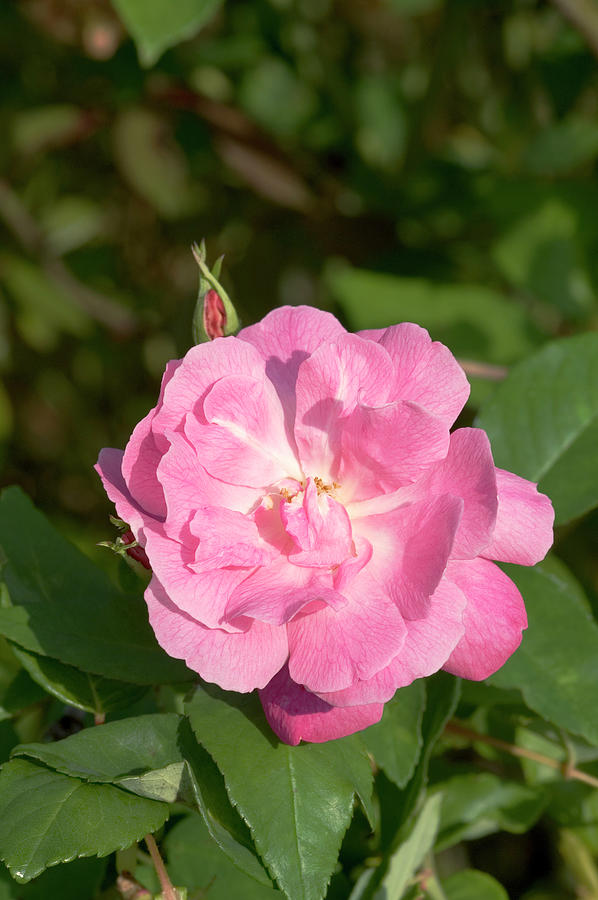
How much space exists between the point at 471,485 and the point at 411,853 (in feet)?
1.29

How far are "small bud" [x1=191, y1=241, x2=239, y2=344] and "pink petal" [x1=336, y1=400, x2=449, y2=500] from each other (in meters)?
0.15

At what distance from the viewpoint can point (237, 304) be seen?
2.27 m

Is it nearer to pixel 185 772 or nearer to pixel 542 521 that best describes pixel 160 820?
pixel 185 772

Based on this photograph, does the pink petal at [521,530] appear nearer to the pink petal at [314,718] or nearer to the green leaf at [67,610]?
the pink petal at [314,718]

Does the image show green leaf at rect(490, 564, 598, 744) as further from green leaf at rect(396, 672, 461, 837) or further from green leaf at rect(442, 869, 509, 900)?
green leaf at rect(442, 869, 509, 900)

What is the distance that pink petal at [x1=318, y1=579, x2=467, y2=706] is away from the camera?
64cm

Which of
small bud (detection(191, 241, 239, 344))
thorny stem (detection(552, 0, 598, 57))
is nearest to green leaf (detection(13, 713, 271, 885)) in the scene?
small bud (detection(191, 241, 239, 344))

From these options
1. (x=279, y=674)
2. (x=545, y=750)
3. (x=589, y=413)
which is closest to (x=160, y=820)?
(x=279, y=674)

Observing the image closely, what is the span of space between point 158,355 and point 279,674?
1531 mm

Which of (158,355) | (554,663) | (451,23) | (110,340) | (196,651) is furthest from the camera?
(110,340)

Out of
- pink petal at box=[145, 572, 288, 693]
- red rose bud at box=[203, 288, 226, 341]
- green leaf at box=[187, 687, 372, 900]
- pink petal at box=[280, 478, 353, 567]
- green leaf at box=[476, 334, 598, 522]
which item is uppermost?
red rose bud at box=[203, 288, 226, 341]

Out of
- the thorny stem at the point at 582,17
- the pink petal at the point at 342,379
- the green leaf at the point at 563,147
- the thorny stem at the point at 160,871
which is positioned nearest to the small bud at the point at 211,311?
the pink petal at the point at 342,379

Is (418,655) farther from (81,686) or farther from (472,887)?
(472,887)

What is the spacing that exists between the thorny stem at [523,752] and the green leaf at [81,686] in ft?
1.18
